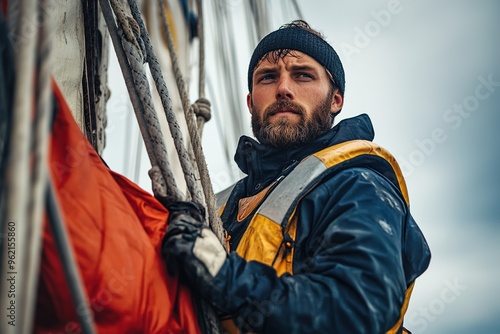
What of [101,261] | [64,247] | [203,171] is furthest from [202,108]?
[64,247]

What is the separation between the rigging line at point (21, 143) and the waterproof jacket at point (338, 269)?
2.10ft

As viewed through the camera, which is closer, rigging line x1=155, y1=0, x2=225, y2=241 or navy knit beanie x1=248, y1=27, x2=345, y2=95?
rigging line x1=155, y1=0, x2=225, y2=241

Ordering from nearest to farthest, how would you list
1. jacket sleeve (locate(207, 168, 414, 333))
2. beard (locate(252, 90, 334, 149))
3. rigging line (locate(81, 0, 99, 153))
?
jacket sleeve (locate(207, 168, 414, 333)) < rigging line (locate(81, 0, 99, 153)) < beard (locate(252, 90, 334, 149))

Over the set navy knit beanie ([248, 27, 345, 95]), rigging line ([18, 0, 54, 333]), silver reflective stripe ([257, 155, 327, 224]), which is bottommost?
silver reflective stripe ([257, 155, 327, 224])

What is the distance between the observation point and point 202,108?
3.11 m

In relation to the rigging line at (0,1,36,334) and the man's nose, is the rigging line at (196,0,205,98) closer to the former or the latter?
the man's nose

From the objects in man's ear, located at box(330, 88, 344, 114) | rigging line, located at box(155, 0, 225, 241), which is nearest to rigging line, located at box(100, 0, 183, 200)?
rigging line, located at box(155, 0, 225, 241)

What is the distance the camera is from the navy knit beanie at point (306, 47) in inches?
95.0

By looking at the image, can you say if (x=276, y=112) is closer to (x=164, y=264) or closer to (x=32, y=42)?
(x=164, y=264)

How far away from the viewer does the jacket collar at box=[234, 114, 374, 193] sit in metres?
2.08

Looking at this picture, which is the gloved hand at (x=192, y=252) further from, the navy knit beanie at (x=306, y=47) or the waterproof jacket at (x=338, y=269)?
the navy knit beanie at (x=306, y=47)

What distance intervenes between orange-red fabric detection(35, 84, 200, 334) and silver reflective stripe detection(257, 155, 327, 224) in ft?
1.26

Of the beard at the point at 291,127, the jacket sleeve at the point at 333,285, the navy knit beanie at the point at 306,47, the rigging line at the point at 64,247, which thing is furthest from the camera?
the navy knit beanie at the point at 306,47

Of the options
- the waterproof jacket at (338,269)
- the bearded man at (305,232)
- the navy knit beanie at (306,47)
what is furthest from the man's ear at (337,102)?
the waterproof jacket at (338,269)
